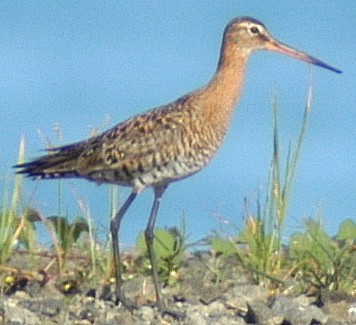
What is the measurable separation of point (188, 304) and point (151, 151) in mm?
1192

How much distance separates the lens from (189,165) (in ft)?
27.4

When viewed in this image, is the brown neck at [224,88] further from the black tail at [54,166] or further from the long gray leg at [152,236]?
the black tail at [54,166]

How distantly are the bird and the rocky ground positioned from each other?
0.37 meters

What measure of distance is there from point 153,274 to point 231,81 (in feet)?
5.61

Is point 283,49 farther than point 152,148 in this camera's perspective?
Yes

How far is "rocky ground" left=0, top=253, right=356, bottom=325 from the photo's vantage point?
7102mm

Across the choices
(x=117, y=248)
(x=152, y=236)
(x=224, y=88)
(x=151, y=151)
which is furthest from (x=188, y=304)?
(x=224, y=88)

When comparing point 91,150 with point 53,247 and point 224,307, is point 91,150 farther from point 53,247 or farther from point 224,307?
point 224,307

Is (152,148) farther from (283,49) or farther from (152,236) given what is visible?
(283,49)

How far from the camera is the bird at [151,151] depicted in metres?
8.36

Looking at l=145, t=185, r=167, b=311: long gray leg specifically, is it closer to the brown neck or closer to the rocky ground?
the rocky ground

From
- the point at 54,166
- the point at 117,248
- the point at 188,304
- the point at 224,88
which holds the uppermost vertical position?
the point at 224,88

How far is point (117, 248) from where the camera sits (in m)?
8.00

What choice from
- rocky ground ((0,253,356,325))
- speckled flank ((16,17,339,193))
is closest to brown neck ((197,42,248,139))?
speckled flank ((16,17,339,193))
